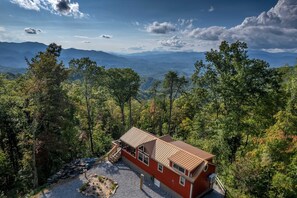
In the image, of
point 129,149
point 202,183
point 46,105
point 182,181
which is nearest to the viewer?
point 182,181

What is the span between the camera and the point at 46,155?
25344 mm

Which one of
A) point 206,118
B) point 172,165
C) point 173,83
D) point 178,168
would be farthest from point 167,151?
point 173,83

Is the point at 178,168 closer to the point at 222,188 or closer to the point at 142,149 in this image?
the point at 142,149

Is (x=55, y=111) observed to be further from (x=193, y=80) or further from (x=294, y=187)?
(x=294, y=187)

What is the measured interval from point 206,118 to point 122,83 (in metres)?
13.5

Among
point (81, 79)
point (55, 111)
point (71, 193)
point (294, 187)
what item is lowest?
point (71, 193)

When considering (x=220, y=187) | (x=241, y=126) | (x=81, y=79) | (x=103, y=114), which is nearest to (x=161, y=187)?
(x=220, y=187)

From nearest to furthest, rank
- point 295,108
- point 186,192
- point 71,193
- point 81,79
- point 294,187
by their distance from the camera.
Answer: point 294,187, point 295,108, point 186,192, point 71,193, point 81,79

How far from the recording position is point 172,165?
63.9 feet

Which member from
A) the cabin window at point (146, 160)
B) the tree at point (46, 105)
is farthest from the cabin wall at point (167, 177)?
the tree at point (46, 105)

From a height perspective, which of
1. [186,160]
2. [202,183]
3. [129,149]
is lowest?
[202,183]

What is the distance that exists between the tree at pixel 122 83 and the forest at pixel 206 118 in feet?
0.48

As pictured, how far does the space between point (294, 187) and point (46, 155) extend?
24318mm

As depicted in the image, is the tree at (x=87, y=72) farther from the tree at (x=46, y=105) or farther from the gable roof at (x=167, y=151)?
the gable roof at (x=167, y=151)
